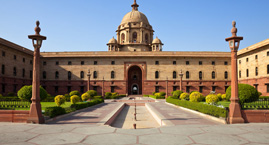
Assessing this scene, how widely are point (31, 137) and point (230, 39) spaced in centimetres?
953

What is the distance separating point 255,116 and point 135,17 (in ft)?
141

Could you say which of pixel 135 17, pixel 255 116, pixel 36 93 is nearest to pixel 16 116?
pixel 36 93

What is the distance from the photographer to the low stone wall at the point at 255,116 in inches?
369

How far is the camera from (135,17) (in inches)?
1929

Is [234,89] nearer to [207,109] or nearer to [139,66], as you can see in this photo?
[207,109]

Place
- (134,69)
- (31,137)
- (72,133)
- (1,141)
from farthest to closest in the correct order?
1. (134,69)
2. (72,133)
3. (31,137)
4. (1,141)

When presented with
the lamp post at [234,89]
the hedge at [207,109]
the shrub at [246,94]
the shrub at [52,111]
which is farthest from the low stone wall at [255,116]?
the shrub at [52,111]

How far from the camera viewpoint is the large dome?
48688 millimetres

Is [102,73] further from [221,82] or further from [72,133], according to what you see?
[72,133]

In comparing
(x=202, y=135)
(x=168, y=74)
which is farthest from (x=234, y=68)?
(x=168, y=74)

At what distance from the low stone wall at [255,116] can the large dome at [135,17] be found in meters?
41.8

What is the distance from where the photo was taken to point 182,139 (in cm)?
621

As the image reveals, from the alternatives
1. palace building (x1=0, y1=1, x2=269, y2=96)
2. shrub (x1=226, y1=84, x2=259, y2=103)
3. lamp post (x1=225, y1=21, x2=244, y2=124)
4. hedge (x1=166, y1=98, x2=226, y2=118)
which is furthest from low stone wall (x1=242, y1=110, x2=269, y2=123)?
palace building (x1=0, y1=1, x2=269, y2=96)

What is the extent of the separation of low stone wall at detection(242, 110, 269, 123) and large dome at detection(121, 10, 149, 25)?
41773mm
